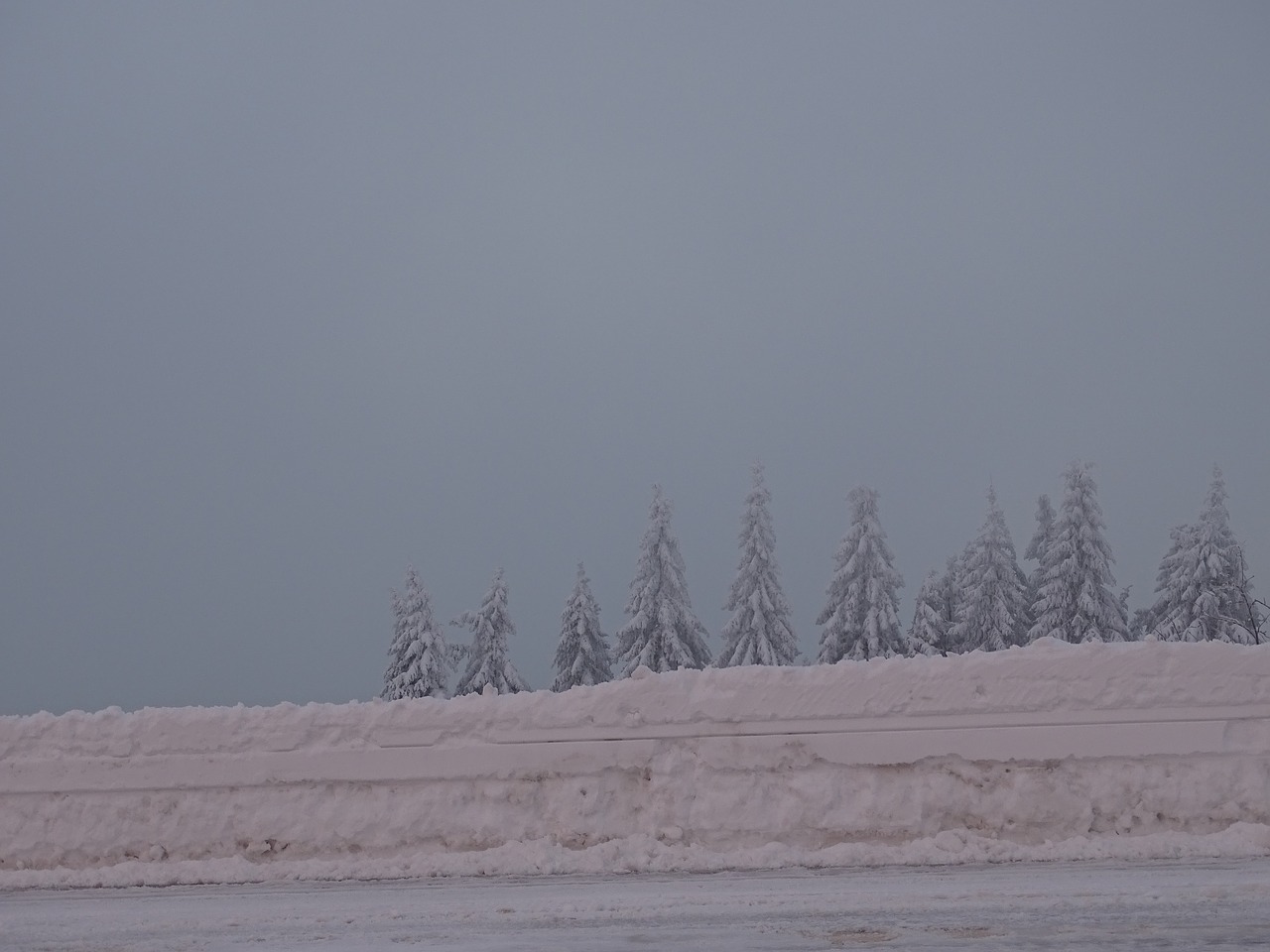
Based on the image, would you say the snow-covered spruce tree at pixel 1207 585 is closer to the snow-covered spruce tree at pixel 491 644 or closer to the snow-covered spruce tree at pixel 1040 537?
the snow-covered spruce tree at pixel 1040 537

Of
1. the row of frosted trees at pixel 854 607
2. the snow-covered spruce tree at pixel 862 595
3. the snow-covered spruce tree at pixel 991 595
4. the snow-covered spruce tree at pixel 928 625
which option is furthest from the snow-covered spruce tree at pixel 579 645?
the snow-covered spruce tree at pixel 991 595

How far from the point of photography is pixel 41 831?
7.49 m

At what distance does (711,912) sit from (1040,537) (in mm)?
41995

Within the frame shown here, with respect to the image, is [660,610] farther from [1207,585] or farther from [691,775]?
[691,775]

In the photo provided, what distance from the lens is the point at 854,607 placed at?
3525 centimetres

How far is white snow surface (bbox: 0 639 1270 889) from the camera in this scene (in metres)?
6.52

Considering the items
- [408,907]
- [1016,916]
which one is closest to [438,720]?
[408,907]

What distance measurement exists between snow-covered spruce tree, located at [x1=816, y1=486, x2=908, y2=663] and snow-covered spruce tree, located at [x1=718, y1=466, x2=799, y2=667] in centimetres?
165

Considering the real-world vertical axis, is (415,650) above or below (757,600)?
below

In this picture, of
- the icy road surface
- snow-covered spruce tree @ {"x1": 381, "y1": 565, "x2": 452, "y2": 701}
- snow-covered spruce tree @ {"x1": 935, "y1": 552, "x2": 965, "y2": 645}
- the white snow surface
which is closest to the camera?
the icy road surface

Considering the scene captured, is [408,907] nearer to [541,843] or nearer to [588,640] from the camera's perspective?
[541,843]

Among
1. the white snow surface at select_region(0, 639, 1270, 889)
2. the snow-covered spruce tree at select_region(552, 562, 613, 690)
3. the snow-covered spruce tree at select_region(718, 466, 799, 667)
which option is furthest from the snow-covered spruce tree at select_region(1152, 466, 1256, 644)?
the white snow surface at select_region(0, 639, 1270, 889)

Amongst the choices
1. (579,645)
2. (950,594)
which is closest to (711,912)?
(579,645)

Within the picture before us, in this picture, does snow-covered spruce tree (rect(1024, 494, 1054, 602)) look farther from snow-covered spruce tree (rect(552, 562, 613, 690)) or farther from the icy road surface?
the icy road surface
